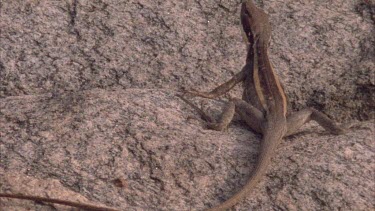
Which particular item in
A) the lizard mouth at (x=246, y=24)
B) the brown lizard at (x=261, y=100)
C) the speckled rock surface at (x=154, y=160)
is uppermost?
the lizard mouth at (x=246, y=24)

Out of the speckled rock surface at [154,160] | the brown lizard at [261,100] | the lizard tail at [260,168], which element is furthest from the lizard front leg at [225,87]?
the lizard tail at [260,168]

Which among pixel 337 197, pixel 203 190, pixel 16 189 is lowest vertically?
pixel 16 189

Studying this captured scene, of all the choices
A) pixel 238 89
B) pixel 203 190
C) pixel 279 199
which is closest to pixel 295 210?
pixel 279 199

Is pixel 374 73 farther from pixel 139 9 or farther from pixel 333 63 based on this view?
pixel 139 9

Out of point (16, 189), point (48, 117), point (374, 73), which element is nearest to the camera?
point (16, 189)

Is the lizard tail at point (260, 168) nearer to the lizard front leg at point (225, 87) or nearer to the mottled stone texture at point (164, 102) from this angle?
the mottled stone texture at point (164, 102)

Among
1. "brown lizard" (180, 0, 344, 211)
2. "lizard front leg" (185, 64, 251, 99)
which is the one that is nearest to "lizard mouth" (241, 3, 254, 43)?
"brown lizard" (180, 0, 344, 211)
